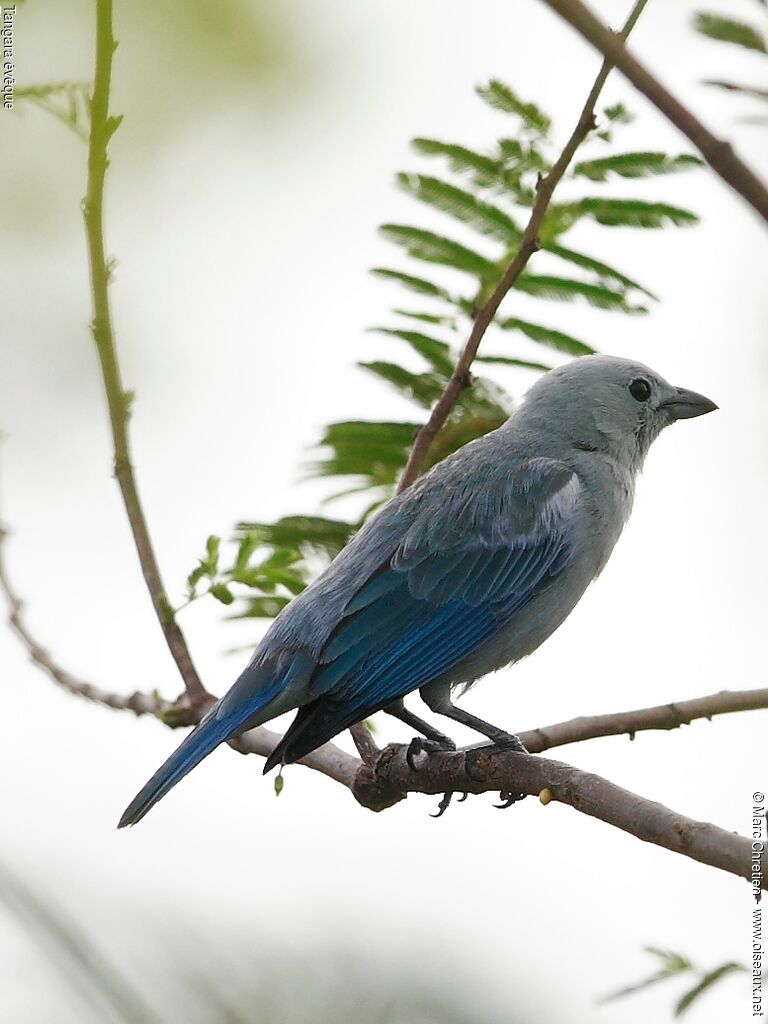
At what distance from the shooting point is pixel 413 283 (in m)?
4.62

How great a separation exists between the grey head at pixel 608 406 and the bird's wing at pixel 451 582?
0.30 metres

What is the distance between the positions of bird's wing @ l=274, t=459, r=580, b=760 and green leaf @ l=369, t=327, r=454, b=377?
20.8 inches

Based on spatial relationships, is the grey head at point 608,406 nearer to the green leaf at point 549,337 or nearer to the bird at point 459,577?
the bird at point 459,577

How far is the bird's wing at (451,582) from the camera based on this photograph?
14.5 feet

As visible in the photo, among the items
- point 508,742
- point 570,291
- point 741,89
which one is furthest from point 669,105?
point 570,291

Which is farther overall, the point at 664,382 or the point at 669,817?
the point at 664,382

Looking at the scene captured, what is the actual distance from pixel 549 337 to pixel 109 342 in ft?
5.00

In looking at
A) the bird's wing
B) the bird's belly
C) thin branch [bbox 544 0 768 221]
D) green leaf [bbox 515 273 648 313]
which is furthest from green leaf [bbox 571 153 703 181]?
thin branch [bbox 544 0 768 221]

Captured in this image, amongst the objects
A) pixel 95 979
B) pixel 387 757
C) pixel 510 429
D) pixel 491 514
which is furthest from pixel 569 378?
pixel 95 979

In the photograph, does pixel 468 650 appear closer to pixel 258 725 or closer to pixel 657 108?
pixel 258 725

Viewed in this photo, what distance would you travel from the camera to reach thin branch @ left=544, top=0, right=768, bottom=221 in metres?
1.25

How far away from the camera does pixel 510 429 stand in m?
5.40

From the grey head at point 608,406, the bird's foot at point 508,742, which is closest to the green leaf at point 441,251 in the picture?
the grey head at point 608,406

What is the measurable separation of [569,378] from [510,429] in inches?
14.4
